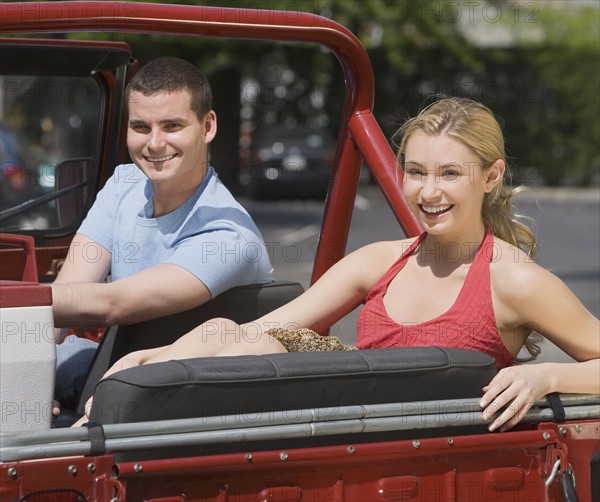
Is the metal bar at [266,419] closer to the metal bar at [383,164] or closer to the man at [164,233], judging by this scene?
the man at [164,233]

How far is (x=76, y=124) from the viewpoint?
17.1 feet

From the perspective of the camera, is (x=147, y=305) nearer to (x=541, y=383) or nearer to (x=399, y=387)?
(x=399, y=387)

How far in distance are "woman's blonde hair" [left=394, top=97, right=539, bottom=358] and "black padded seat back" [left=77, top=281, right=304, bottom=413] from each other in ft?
1.86

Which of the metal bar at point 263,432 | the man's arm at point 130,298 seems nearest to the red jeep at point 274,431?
the metal bar at point 263,432

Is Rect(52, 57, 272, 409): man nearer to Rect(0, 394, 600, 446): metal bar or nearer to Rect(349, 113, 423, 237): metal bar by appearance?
Rect(349, 113, 423, 237): metal bar

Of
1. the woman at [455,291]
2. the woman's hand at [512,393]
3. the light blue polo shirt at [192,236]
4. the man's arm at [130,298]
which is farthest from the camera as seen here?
the light blue polo shirt at [192,236]

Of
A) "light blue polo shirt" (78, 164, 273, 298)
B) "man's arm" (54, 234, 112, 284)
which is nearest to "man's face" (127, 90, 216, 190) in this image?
"light blue polo shirt" (78, 164, 273, 298)

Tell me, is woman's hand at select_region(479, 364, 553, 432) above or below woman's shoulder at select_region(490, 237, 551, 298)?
below

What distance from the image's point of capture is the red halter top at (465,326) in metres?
2.63

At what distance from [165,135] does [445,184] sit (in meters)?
0.82

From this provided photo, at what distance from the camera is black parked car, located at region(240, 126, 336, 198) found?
→ 21797 mm

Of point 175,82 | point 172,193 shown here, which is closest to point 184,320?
point 172,193

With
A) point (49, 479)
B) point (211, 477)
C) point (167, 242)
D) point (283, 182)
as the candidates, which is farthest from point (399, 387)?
point (283, 182)

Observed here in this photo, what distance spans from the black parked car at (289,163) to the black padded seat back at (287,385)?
1896cm
